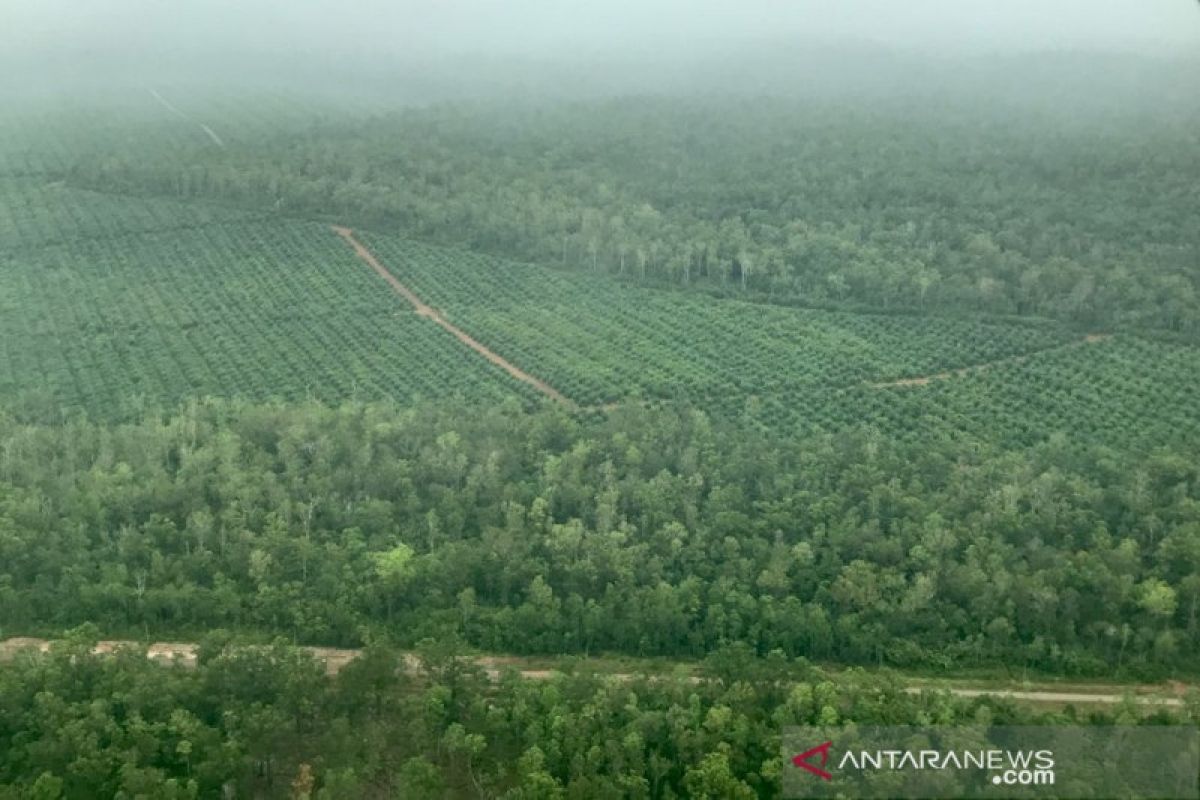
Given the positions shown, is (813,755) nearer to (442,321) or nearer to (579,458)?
(579,458)

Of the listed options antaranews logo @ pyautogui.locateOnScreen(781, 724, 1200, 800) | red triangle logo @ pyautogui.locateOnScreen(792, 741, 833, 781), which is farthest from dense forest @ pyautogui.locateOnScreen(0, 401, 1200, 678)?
red triangle logo @ pyautogui.locateOnScreen(792, 741, 833, 781)

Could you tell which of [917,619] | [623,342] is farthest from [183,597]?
[623,342]

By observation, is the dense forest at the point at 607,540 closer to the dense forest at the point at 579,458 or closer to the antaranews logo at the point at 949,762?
the dense forest at the point at 579,458

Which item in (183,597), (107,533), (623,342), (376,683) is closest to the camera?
(376,683)

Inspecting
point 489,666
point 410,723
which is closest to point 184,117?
point 489,666

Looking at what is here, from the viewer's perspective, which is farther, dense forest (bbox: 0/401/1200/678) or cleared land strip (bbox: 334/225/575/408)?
cleared land strip (bbox: 334/225/575/408)

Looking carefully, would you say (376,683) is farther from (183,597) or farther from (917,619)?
(917,619)

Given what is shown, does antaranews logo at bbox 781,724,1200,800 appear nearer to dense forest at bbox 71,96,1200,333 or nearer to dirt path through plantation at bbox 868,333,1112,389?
dirt path through plantation at bbox 868,333,1112,389
